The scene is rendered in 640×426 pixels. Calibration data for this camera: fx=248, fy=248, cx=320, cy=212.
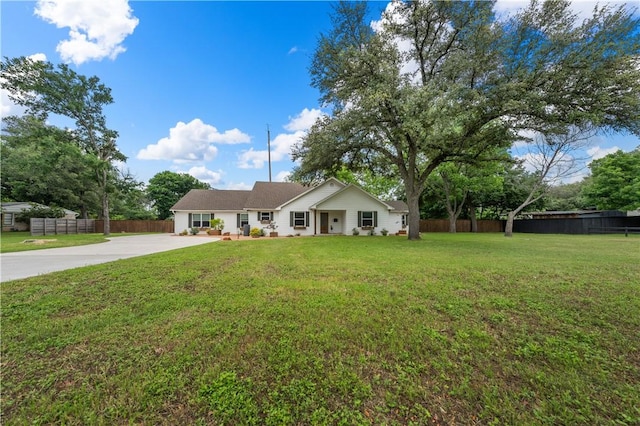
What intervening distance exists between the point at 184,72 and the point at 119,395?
15602mm

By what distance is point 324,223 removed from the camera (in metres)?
20.9

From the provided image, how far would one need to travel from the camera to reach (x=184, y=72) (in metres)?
13.5

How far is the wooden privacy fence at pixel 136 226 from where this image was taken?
2381 cm

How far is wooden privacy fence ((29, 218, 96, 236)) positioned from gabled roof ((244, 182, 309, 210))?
14493mm

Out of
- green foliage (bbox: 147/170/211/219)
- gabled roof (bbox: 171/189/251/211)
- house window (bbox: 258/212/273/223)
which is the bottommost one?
house window (bbox: 258/212/273/223)

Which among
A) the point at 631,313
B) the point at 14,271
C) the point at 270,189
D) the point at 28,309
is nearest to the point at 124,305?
the point at 28,309

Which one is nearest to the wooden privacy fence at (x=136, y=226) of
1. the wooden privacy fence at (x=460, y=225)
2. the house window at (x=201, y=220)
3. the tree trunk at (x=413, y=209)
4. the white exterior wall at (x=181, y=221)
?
the white exterior wall at (x=181, y=221)

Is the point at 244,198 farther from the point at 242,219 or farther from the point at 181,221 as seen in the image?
the point at 181,221

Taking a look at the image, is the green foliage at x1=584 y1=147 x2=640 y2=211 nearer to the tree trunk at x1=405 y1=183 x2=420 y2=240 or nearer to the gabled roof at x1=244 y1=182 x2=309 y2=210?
the tree trunk at x1=405 y1=183 x2=420 y2=240

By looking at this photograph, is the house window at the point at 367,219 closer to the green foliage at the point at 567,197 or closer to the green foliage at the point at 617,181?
the green foliage at the point at 617,181

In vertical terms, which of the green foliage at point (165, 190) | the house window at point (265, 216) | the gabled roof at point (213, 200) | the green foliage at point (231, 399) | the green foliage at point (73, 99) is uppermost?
the green foliage at point (73, 99)

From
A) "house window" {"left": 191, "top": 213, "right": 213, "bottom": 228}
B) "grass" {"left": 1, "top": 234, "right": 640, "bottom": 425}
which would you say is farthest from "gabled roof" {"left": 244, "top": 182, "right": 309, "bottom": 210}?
"grass" {"left": 1, "top": 234, "right": 640, "bottom": 425}

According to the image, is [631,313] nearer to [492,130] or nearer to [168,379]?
[168,379]

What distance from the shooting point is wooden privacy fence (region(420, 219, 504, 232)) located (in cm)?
2775
